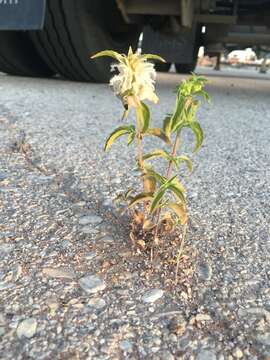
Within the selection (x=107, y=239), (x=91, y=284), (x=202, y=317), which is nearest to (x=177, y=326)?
(x=202, y=317)

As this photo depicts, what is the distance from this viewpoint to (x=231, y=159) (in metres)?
1.51

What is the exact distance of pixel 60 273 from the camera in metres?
0.79

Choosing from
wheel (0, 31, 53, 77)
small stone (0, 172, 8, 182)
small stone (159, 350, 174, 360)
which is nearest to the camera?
small stone (159, 350, 174, 360)

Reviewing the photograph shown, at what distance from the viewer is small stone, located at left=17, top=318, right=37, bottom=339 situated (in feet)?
2.10

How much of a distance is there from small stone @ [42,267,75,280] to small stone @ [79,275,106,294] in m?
0.02

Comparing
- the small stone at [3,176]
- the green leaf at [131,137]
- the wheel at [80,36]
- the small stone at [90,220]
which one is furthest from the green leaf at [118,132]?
the wheel at [80,36]

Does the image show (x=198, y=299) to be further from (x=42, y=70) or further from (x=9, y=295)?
(x=42, y=70)

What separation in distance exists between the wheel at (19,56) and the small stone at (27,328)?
110 inches

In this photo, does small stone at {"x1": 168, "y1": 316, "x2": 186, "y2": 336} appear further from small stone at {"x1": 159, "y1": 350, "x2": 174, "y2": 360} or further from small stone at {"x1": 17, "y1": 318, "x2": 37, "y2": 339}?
small stone at {"x1": 17, "y1": 318, "x2": 37, "y2": 339}

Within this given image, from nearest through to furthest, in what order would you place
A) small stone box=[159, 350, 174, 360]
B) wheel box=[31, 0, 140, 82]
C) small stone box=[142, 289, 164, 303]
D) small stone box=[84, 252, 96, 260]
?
small stone box=[159, 350, 174, 360]
small stone box=[142, 289, 164, 303]
small stone box=[84, 252, 96, 260]
wheel box=[31, 0, 140, 82]

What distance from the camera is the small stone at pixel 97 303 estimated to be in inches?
27.8

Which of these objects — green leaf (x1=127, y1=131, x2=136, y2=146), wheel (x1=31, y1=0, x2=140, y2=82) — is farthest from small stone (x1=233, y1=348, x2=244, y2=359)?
wheel (x1=31, y1=0, x2=140, y2=82)

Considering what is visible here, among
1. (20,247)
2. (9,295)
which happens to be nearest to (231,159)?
(20,247)

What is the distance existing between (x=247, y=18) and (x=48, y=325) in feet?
11.1
